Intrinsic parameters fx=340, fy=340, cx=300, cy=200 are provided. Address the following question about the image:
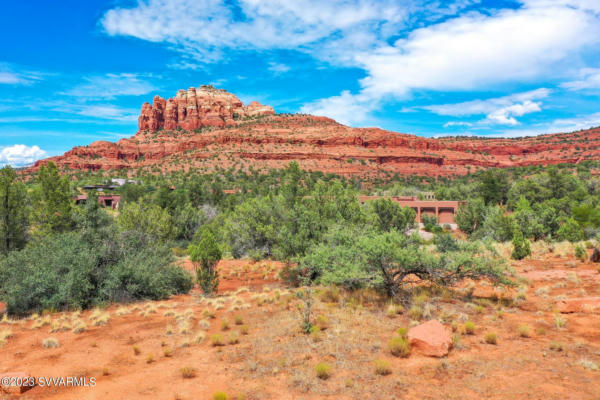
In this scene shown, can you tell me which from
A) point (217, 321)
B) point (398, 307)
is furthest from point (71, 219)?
point (398, 307)

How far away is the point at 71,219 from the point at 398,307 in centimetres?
1723

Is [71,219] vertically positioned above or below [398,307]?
above

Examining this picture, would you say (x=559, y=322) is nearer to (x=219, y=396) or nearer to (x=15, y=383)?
(x=219, y=396)

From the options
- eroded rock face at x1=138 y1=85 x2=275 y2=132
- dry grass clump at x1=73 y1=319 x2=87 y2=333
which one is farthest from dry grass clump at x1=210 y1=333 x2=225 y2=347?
eroded rock face at x1=138 y1=85 x2=275 y2=132

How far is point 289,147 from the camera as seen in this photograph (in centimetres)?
10300

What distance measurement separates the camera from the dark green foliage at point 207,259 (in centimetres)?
1527

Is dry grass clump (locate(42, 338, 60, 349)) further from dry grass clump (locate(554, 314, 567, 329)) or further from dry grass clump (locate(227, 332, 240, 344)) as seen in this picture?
dry grass clump (locate(554, 314, 567, 329))

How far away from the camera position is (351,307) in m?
11.2

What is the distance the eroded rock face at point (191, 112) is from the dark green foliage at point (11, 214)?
368 ft

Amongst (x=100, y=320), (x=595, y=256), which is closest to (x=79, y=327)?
(x=100, y=320)

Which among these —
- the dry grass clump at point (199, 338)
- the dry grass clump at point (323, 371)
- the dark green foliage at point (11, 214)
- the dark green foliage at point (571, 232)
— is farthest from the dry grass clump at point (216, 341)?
the dark green foliage at point (571, 232)

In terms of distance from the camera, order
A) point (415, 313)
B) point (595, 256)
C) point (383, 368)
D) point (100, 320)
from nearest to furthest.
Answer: point (383, 368) → point (415, 313) → point (100, 320) → point (595, 256)

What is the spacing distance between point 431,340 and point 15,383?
8.55m

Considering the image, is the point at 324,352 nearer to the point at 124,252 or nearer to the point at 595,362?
the point at 595,362
